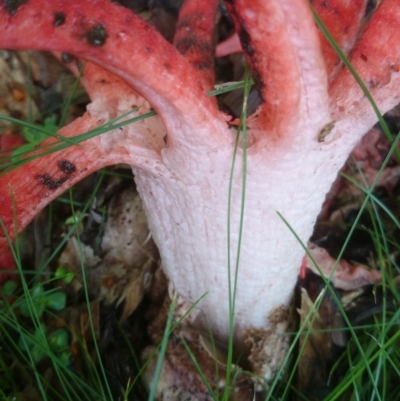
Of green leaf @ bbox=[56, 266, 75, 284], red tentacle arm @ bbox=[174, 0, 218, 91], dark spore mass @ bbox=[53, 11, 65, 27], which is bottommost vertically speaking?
green leaf @ bbox=[56, 266, 75, 284]

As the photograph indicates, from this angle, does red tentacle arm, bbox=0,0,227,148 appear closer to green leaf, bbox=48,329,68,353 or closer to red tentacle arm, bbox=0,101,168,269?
red tentacle arm, bbox=0,101,168,269

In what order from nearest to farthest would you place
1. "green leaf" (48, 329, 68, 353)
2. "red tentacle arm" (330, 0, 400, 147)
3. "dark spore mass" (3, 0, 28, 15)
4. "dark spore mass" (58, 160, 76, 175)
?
"dark spore mass" (3, 0, 28, 15) < "red tentacle arm" (330, 0, 400, 147) < "dark spore mass" (58, 160, 76, 175) < "green leaf" (48, 329, 68, 353)

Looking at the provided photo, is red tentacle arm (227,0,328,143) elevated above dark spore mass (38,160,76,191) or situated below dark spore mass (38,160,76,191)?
above

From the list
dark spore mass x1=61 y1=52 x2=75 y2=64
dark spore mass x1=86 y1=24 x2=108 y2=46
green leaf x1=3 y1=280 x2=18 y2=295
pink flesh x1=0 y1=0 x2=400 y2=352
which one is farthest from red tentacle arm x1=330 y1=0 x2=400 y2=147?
green leaf x1=3 y1=280 x2=18 y2=295

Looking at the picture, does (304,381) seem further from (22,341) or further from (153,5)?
(153,5)

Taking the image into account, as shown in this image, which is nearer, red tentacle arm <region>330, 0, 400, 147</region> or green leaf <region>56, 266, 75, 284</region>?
red tentacle arm <region>330, 0, 400, 147</region>

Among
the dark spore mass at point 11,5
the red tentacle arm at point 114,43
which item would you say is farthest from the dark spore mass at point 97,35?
the dark spore mass at point 11,5

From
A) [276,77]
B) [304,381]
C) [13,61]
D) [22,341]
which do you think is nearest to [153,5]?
[13,61]
